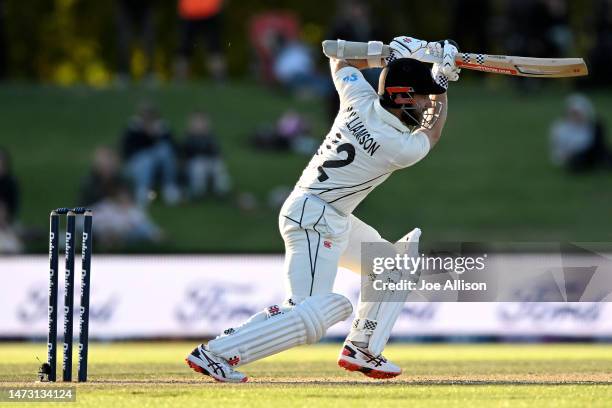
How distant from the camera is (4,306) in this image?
46.0ft

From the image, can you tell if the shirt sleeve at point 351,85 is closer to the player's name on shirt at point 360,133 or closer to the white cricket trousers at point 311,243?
the player's name on shirt at point 360,133

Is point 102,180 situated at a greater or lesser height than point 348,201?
greater

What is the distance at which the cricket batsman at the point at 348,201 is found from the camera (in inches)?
294

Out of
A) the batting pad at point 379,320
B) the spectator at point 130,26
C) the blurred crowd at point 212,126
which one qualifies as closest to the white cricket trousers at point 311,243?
the batting pad at point 379,320

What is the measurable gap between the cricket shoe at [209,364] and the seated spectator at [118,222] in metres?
9.14

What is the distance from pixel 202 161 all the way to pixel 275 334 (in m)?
Answer: 10.8

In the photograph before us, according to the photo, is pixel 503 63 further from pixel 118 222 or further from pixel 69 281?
pixel 118 222

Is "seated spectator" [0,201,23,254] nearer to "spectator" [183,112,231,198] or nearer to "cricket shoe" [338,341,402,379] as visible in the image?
"spectator" [183,112,231,198]

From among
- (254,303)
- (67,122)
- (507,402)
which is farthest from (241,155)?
(507,402)

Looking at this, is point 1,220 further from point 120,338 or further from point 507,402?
point 507,402

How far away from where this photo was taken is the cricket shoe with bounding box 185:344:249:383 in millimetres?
7457

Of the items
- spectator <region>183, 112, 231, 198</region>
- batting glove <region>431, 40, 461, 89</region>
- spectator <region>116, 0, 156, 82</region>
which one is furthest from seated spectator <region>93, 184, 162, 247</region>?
batting glove <region>431, 40, 461, 89</region>

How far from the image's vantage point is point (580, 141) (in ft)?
61.7

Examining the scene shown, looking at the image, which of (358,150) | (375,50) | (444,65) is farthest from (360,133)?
(444,65)
